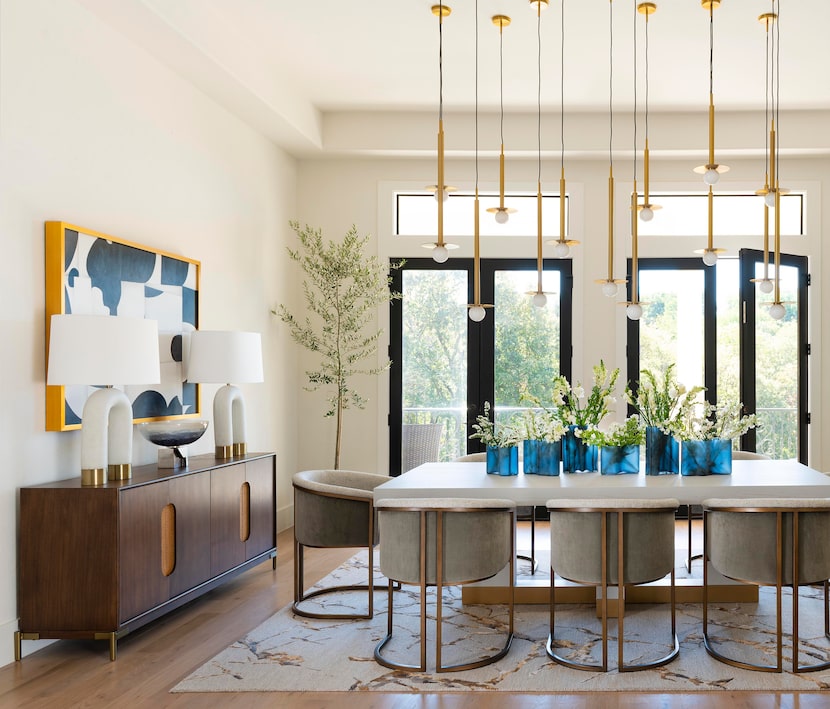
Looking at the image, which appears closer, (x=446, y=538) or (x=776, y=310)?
(x=446, y=538)

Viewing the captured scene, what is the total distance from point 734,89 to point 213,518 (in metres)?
4.87

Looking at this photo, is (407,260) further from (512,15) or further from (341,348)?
(512,15)

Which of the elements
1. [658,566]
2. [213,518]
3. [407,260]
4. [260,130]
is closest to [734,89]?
[407,260]

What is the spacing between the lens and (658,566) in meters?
3.62

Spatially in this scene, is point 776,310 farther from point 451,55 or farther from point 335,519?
point 451,55

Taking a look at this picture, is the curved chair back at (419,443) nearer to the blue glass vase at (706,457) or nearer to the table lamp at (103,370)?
the blue glass vase at (706,457)

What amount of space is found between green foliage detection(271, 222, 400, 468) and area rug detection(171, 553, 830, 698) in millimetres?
2641

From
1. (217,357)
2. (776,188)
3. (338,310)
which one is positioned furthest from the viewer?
(338,310)

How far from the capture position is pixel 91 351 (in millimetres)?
3715

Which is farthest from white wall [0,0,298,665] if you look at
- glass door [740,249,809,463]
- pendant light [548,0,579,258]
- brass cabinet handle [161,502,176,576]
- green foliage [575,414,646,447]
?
glass door [740,249,809,463]

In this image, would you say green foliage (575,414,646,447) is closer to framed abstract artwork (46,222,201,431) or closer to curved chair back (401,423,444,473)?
framed abstract artwork (46,222,201,431)

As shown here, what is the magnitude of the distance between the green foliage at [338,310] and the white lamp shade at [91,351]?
310 cm

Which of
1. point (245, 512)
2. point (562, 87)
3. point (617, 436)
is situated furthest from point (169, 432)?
point (562, 87)

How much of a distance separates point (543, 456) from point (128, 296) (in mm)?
2327
